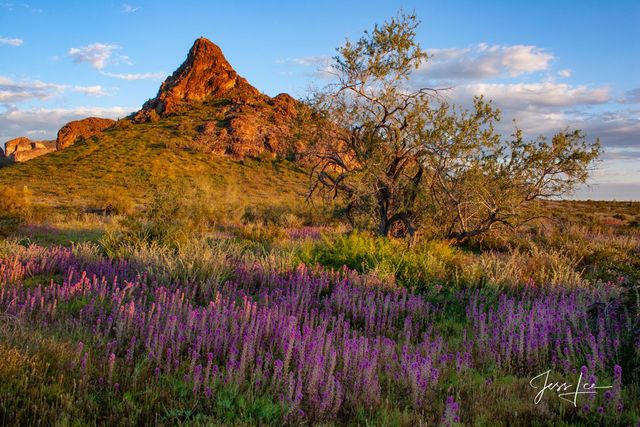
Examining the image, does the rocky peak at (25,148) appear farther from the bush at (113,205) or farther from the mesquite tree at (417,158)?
the mesquite tree at (417,158)

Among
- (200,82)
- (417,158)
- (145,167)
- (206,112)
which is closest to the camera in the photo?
(417,158)

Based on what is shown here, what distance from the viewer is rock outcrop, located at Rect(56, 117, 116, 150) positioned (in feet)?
244

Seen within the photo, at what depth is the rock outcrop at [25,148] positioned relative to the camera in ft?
259

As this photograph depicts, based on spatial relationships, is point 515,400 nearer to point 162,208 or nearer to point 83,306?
point 83,306

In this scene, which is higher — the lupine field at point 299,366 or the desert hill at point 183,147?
the desert hill at point 183,147

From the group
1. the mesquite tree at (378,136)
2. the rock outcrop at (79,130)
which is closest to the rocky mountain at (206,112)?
the rock outcrop at (79,130)

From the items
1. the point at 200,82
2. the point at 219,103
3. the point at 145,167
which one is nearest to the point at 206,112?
the point at 219,103

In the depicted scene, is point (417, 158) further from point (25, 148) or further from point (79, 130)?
point (25, 148)

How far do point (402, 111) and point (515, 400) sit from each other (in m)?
9.11

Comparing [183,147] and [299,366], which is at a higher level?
[183,147]

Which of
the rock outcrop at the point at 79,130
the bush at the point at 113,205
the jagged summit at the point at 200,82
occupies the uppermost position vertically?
the jagged summit at the point at 200,82
